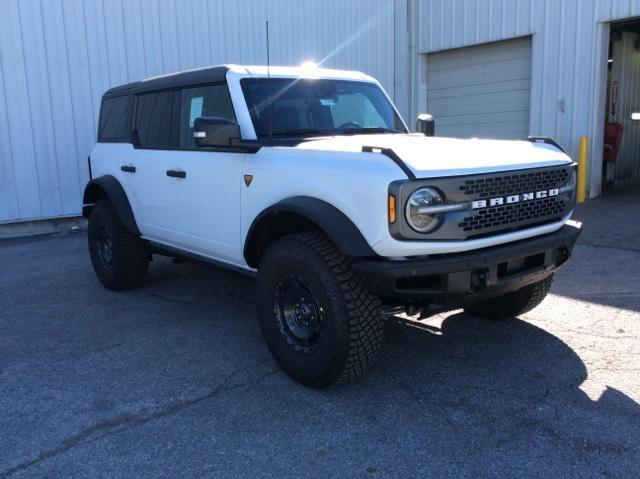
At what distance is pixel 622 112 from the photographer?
40.1 ft

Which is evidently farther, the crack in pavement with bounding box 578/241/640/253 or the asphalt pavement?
the crack in pavement with bounding box 578/241/640/253

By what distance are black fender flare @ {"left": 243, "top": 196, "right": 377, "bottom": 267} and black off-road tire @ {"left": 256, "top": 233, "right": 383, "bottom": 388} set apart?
142 mm

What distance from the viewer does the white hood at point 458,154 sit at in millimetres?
3123

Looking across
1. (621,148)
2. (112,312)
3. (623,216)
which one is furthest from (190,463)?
(621,148)

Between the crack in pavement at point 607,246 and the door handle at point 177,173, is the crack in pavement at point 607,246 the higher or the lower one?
the lower one

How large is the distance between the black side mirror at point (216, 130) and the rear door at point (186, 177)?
0.19 meters

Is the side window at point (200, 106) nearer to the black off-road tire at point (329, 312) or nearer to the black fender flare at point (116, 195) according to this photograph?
the black fender flare at point (116, 195)

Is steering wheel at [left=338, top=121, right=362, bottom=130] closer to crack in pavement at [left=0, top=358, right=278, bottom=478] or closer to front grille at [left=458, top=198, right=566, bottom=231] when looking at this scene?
front grille at [left=458, top=198, right=566, bottom=231]

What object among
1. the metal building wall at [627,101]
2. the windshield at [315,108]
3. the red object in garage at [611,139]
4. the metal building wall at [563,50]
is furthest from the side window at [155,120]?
the metal building wall at [627,101]

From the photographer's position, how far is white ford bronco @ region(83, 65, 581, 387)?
3066 millimetres

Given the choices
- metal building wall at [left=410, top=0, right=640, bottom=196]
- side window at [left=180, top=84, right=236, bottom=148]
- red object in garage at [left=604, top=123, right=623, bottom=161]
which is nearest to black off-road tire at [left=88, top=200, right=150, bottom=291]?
side window at [left=180, top=84, right=236, bottom=148]

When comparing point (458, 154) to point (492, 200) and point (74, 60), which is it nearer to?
point (492, 200)

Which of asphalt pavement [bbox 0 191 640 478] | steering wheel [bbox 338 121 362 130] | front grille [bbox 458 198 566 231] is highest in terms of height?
steering wheel [bbox 338 121 362 130]

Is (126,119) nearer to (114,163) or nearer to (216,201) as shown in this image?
(114,163)
